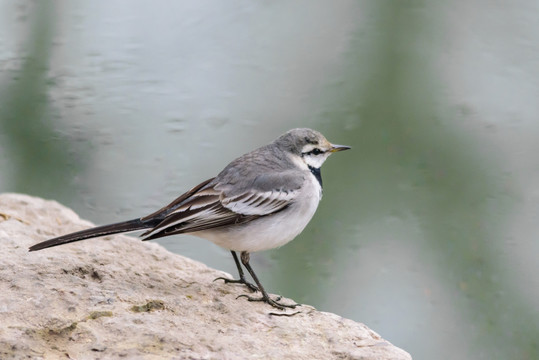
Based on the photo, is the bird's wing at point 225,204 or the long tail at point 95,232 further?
the bird's wing at point 225,204

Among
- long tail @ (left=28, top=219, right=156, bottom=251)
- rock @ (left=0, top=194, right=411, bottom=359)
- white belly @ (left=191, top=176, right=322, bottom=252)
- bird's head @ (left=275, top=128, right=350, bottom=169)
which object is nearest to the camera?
rock @ (left=0, top=194, right=411, bottom=359)

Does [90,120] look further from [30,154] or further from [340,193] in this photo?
[340,193]

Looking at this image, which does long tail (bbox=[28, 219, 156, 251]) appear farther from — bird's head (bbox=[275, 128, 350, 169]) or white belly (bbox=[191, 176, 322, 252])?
bird's head (bbox=[275, 128, 350, 169])

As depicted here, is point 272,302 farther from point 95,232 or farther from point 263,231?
point 95,232

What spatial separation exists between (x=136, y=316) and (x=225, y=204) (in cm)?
141

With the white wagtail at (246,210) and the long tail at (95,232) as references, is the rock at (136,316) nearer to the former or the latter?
the long tail at (95,232)

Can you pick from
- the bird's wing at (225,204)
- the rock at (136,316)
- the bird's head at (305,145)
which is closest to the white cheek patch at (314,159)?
the bird's head at (305,145)

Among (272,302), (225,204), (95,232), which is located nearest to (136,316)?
(95,232)

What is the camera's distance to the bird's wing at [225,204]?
20.2ft

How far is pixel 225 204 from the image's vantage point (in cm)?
640

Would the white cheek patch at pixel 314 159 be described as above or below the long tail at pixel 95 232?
above

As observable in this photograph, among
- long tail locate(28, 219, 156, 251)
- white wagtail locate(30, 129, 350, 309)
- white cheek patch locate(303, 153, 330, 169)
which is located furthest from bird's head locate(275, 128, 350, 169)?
long tail locate(28, 219, 156, 251)

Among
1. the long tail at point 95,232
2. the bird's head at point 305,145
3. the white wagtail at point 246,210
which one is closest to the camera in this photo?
the long tail at point 95,232

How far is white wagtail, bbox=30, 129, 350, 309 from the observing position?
20.2ft
